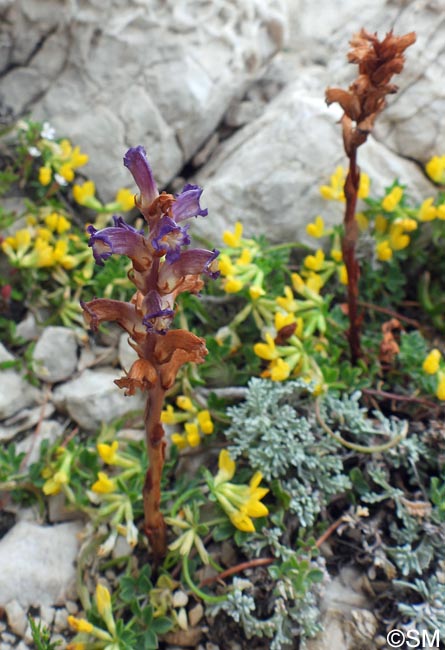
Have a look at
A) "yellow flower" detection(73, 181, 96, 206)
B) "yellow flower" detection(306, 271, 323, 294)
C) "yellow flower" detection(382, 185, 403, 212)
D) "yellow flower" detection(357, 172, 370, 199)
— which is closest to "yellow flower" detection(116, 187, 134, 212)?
"yellow flower" detection(73, 181, 96, 206)

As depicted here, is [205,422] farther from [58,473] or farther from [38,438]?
[38,438]

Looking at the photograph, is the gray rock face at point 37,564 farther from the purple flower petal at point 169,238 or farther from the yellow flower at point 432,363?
the yellow flower at point 432,363

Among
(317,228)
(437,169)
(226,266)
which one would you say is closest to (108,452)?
(226,266)

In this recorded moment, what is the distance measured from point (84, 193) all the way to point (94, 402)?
4.09 feet

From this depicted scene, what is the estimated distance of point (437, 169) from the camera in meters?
3.23

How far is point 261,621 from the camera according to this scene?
2.26 m

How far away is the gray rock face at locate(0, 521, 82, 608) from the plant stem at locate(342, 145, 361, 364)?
4.78 feet

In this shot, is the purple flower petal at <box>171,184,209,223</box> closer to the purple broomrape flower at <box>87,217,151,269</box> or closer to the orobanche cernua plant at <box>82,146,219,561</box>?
the orobanche cernua plant at <box>82,146,219,561</box>

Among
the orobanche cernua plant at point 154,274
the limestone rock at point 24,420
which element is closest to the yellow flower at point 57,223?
the limestone rock at point 24,420

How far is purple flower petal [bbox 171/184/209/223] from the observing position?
176 cm

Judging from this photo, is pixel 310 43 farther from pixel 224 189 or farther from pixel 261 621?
pixel 261 621

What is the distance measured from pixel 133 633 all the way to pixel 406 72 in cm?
320

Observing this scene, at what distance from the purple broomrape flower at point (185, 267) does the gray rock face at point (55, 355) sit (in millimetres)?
1527

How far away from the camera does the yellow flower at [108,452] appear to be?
8.43ft
